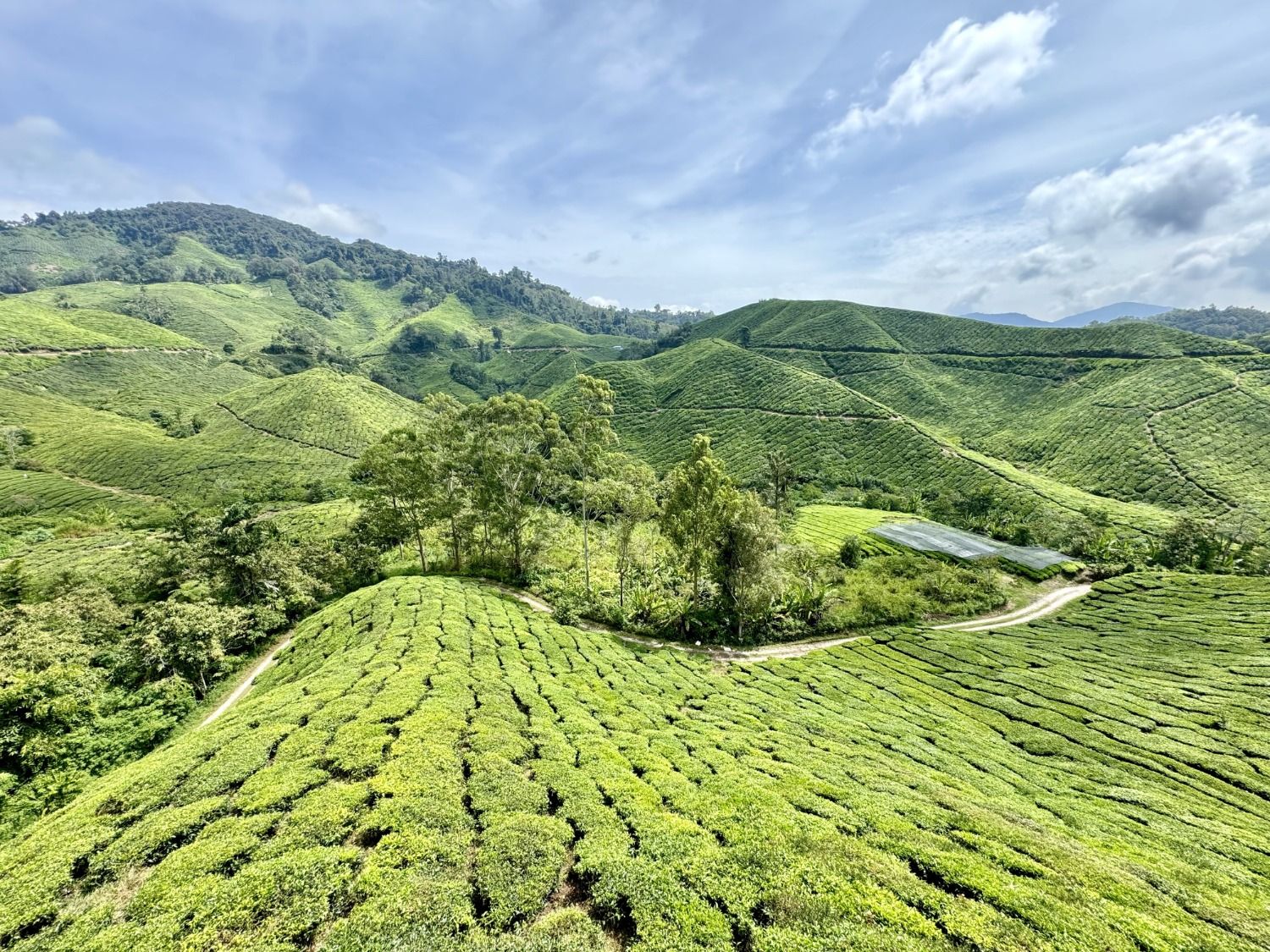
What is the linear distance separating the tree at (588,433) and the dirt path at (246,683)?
89.3 ft

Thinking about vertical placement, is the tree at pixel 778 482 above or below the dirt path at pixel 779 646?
above

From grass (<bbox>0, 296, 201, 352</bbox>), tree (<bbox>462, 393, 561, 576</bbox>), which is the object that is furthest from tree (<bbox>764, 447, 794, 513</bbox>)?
grass (<bbox>0, 296, 201, 352</bbox>)

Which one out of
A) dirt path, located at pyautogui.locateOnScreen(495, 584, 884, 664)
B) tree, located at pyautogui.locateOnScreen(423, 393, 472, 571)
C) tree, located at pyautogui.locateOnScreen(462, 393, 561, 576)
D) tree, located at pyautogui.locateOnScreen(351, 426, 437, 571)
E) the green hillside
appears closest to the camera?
dirt path, located at pyautogui.locateOnScreen(495, 584, 884, 664)

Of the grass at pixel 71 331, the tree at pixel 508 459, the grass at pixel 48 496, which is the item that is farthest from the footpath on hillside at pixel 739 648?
the grass at pixel 71 331

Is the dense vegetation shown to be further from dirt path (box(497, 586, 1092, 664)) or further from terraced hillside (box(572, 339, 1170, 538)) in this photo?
terraced hillside (box(572, 339, 1170, 538))

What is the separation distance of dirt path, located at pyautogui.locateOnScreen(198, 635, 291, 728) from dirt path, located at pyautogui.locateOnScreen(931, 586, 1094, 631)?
60599 mm

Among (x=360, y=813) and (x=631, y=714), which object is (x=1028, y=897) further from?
(x=360, y=813)

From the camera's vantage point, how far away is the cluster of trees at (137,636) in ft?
82.8

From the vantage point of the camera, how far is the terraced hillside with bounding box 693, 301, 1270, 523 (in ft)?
309

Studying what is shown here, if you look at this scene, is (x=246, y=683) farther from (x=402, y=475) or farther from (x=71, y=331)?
(x=71, y=331)

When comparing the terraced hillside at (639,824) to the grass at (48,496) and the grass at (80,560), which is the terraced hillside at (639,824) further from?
the grass at (48,496)

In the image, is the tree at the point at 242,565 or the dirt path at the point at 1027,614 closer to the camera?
the tree at the point at 242,565

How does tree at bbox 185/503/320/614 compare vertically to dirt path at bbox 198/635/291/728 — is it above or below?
above

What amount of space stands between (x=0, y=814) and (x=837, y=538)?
8329cm
